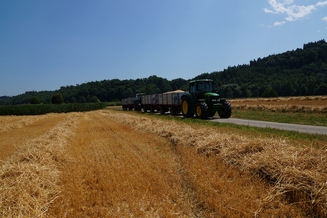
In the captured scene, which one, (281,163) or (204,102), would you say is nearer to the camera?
(281,163)

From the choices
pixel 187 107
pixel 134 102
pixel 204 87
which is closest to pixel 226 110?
pixel 204 87

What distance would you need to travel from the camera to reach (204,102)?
14812mm

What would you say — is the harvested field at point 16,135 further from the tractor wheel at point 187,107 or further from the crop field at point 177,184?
the tractor wheel at point 187,107

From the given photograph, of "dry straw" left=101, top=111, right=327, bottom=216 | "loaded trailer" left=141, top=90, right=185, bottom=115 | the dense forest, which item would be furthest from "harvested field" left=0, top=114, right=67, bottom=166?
the dense forest

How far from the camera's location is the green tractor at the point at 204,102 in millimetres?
14599

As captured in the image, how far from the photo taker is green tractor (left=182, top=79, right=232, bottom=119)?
1460 cm

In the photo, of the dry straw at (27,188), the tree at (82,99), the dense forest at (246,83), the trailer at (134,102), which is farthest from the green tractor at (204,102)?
the tree at (82,99)

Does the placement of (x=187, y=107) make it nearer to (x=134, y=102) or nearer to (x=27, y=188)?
(x=27, y=188)

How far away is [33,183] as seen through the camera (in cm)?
353

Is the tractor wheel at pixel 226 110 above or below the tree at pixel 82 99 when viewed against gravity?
below

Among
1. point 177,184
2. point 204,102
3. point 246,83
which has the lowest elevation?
point 177,184

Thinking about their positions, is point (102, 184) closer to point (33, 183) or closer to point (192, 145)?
point (33, 183)

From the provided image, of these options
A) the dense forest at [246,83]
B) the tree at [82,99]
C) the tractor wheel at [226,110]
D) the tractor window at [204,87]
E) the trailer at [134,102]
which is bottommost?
the tractor wheel at [226,110]

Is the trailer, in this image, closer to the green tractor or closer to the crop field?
the green tractor
